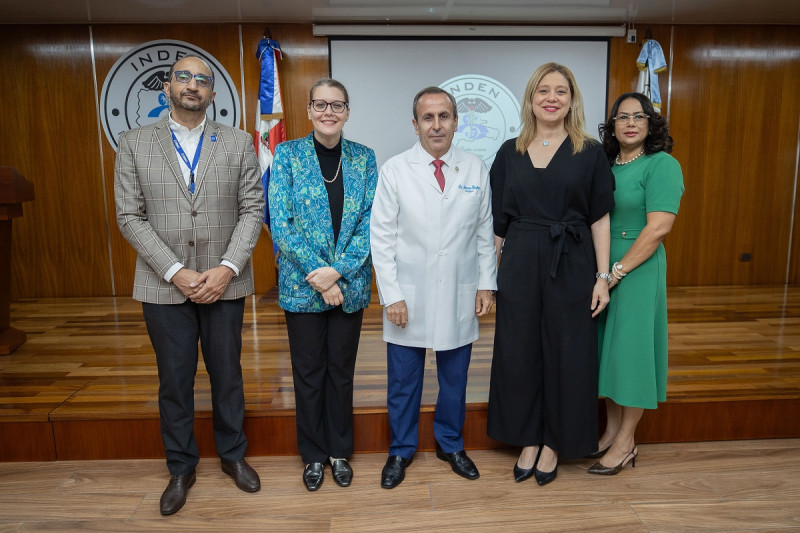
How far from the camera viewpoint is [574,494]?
2.16 m

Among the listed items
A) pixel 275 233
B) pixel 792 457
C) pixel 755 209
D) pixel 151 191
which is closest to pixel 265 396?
pixel 275 233

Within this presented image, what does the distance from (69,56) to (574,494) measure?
5.11 metres

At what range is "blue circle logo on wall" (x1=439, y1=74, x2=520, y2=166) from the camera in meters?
4.93

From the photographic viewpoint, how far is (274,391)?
2689mm

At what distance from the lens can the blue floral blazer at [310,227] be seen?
2.04 m

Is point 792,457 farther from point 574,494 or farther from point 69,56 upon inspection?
point 69,56

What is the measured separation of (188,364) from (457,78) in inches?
146

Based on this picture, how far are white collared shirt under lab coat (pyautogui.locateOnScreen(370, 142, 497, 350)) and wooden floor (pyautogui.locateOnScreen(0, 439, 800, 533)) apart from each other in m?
0.60

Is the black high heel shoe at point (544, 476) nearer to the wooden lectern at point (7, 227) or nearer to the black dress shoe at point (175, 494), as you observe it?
the black dress shoe at point (175, 494)

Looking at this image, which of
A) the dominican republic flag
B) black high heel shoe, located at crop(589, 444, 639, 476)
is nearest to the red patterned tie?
black high heel shoe, located at crop(589, 444, 639, 476)

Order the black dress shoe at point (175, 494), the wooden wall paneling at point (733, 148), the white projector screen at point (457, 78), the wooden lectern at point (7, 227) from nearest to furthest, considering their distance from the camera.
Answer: the black dress shoe at point (175, 494) < the wooden lectern at point (7, 227) < the white projector screen at point (457, 78) < the wooden wall paneling at point (733, 148)

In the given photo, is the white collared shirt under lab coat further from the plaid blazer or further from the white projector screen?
the white projector screen

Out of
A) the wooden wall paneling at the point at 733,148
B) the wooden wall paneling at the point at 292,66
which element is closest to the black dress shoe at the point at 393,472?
the wooden wall paneling at the point at 292,66

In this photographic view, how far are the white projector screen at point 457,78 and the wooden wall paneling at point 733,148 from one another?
86 cm
